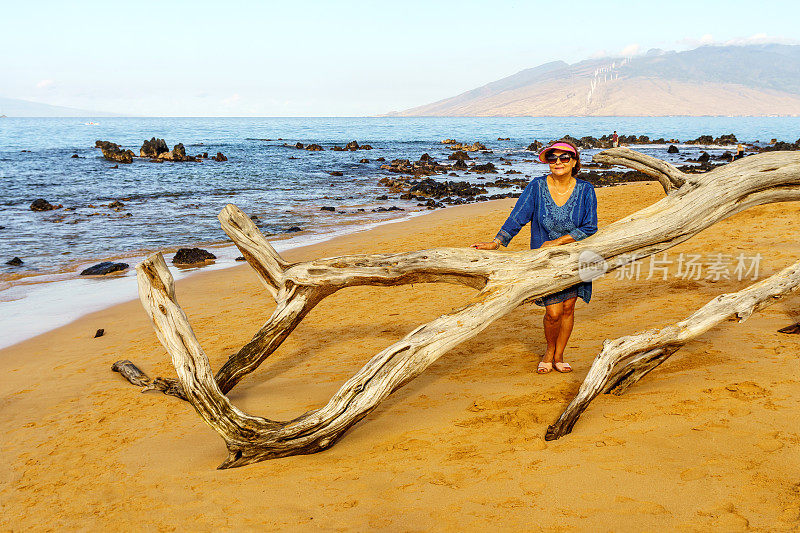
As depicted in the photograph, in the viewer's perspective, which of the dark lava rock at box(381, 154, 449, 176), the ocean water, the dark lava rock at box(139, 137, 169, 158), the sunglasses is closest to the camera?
the sunglasses

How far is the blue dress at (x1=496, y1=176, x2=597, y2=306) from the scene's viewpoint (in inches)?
173

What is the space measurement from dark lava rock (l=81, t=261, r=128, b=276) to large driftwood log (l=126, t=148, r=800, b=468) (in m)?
7.64

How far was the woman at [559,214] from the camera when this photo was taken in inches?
171

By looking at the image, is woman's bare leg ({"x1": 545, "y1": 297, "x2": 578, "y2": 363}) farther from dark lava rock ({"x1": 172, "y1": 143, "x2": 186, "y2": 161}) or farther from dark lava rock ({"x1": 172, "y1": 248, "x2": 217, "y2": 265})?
dark lava rock ({"x1": 172, "y1": 143, "x2": 186, "y2": 161})

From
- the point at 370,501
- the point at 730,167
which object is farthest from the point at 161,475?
the point at 730,167

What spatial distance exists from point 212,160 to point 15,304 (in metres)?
34.6

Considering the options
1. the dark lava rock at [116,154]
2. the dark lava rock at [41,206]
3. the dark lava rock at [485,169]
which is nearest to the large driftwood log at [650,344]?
the dark lava rock at [41,206]

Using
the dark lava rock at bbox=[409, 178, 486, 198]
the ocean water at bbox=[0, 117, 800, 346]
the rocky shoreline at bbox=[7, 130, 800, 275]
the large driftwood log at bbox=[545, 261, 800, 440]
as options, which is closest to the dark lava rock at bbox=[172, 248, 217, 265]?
the rocky shoreline at bbox=[7, 130, 800, 275]

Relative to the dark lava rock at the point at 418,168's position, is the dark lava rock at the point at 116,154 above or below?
above

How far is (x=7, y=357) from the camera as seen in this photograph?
660 cm

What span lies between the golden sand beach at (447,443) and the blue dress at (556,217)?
30.3 inches

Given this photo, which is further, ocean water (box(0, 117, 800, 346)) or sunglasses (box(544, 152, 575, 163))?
ocean water (box(0, 117, 800, 346))

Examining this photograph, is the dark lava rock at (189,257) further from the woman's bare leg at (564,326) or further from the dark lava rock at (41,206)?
the dark lava rock at (41,206)

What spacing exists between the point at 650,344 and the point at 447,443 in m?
1.56
